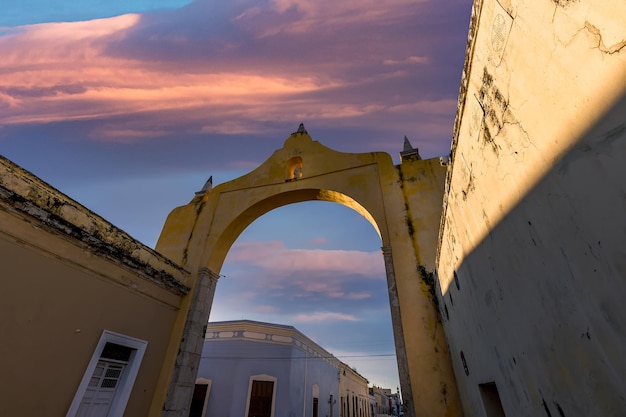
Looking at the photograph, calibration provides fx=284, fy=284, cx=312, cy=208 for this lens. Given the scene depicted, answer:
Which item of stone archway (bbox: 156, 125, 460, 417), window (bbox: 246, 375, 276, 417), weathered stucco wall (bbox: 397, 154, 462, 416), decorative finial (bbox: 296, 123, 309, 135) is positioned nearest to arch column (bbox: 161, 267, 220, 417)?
stone archway (bbox: 156, 125, 460, 417)

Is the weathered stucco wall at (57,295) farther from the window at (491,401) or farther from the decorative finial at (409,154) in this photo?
the decorative finial at (409,154)

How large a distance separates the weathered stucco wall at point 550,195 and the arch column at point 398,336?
3010 millimetres

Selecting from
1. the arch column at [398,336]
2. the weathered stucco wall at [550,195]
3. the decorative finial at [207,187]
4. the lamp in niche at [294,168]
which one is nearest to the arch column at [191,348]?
the decorative finial at [207,187]

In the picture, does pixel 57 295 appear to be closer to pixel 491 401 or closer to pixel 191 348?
pixel 191 348

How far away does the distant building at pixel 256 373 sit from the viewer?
43.5 ft

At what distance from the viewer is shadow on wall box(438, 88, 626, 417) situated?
1.01m

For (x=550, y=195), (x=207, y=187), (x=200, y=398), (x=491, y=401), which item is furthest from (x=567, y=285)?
(x=200, y=398)

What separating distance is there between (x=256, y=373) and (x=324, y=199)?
10313 mm

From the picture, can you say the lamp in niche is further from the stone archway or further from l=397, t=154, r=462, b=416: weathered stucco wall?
l=397, t=154, r=462, b=416: weathered stucco wall

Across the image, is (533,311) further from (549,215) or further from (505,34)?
(505,34)

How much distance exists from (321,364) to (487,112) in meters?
19.7

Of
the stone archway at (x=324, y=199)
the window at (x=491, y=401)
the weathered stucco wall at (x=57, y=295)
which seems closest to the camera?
the window at (x=491, y=401)

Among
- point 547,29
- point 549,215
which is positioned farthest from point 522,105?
point 549,215

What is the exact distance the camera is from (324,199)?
28.0 ft
